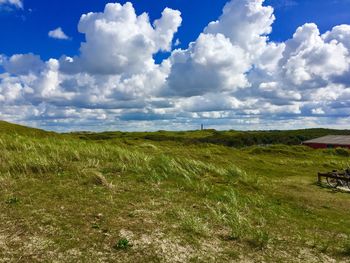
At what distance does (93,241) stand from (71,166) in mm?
9564

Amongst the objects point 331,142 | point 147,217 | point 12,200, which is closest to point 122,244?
point 147,217

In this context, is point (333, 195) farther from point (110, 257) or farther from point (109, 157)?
point (110, 257)

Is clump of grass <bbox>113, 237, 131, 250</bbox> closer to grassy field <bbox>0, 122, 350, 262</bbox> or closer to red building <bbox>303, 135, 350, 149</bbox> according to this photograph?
grassy field <bbox>0, 122, 350, 262</bbox>

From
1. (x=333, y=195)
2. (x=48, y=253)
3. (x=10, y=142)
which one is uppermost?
(x=10, y=142)

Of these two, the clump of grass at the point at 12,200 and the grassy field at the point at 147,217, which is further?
the clump of grass at the point at 12,200

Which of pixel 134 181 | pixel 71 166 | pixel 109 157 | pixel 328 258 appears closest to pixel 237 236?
pixel 328 258

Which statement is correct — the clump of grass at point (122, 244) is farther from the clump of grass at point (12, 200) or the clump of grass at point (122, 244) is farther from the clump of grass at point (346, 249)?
the clump of grass at point (346, 249)

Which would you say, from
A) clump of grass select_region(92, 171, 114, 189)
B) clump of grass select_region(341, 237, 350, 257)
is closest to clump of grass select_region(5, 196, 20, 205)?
clump of grass select_region(92, 171, 114, 189)

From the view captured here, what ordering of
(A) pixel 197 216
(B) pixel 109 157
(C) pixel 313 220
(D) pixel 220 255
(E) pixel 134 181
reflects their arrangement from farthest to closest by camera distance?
(B) pixel 109 157, (E) pixel 134 181, (C) pixel 313 220, (A) pixel 197 216, (D) pixel 220 255

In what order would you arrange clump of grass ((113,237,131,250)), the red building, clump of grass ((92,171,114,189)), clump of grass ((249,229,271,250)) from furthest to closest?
the red building → clump of grass ((92,171,114,189)) → clump of grass ((249,229,271,250)) → clump of grass ((113,237,131,250))

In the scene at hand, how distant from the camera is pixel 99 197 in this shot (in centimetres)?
1404

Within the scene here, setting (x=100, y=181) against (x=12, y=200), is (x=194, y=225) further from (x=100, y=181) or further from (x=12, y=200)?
(x=12, y=200)

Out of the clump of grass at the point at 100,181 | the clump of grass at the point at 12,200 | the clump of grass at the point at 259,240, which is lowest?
the clump of grass at the point at 259,240

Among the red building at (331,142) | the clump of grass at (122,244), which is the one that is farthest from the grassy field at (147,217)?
the red building at (331,142)
